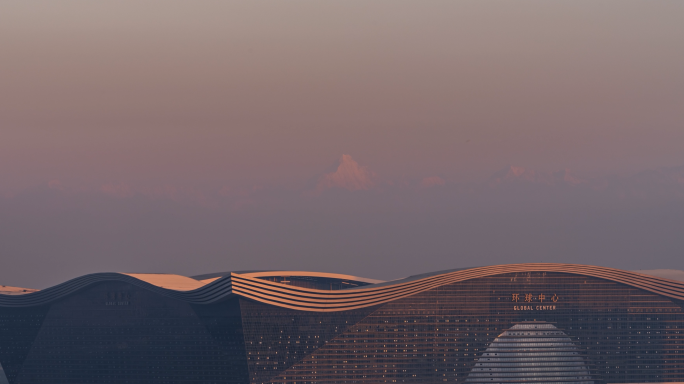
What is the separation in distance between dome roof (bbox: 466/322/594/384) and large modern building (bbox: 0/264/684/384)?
0.17 m

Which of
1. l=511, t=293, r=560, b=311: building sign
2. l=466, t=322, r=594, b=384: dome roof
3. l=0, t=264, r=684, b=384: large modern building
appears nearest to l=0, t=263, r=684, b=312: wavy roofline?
l=0, t=264, r=684, b=384: large modern building

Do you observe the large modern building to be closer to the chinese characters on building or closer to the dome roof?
the dome roof

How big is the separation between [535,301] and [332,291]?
34063mm

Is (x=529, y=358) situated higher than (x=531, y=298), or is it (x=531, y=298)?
(x=531, y=298)

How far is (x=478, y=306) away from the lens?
135500 millimetres

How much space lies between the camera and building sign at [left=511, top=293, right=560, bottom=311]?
136 m

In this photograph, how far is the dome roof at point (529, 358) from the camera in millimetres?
136125

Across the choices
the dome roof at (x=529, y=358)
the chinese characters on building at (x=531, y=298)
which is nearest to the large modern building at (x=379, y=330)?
the dome roof at (x=529, y=358)

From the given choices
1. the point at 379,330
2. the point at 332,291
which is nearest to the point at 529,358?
the point at 379,330

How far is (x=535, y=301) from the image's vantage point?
136 meters

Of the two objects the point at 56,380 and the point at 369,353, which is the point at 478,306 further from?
the point at 56,380

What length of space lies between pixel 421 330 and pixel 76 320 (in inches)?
2287

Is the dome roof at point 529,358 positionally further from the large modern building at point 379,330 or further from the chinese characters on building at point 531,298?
the chinese characters on building at point 531,298

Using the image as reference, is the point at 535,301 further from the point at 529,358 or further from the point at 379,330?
the point at 379,330
